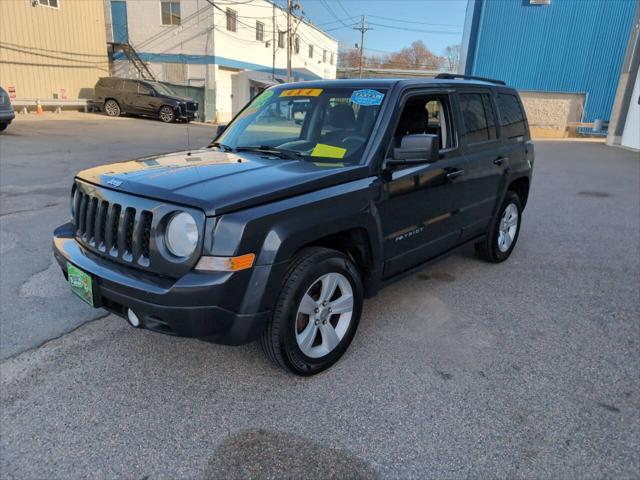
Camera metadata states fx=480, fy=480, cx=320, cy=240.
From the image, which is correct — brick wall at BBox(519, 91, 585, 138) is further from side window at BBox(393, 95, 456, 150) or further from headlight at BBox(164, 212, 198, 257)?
headlight at BBox(164, 212, 198, 257)

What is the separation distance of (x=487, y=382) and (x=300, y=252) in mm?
1457

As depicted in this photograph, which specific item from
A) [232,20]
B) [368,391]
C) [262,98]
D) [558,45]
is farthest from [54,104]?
[558,45]

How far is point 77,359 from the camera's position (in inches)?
126

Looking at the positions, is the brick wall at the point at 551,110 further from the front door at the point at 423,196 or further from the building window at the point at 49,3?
the front door at the point at 423,196

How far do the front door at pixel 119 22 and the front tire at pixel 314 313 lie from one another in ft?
105

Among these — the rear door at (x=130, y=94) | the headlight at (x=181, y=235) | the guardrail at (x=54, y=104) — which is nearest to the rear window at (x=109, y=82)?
the rear door at (x=130, y=94)

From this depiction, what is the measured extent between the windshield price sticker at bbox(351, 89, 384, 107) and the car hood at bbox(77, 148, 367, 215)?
0.63 m

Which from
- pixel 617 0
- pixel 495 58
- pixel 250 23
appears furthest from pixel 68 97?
pixel 617 0

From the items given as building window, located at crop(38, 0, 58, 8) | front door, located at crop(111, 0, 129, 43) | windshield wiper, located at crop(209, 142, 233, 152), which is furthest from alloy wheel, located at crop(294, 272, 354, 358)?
front door, located at crop(111, 0, 129, 43)

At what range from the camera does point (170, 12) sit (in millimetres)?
28875

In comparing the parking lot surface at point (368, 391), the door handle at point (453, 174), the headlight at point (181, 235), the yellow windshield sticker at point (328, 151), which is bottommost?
the parking lot surface at point (368, 391)

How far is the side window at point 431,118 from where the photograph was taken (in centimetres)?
375

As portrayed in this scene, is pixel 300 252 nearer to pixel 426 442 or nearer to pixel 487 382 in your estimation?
pixel 426 442

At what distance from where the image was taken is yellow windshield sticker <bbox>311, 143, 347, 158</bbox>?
11.0 ft
